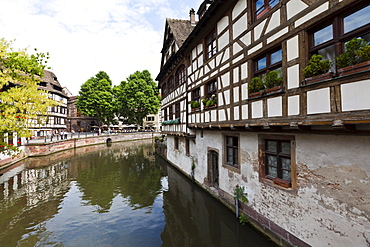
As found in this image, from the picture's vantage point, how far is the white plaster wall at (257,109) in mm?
6236

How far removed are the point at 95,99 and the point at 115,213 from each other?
36624mm

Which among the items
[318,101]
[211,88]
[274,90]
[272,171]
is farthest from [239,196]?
[211,88]

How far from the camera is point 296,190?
5.34 metres

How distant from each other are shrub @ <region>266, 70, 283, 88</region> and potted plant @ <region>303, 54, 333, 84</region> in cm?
87

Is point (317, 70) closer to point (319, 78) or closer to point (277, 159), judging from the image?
point (319, 78)

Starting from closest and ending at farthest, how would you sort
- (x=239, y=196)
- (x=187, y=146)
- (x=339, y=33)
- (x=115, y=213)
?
(x=339, y=33), (x=239, y=196), (x=115, y=213), (x=187, y=146)

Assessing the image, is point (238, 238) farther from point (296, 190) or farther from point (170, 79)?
point (170, 79)

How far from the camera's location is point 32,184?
13359 mm

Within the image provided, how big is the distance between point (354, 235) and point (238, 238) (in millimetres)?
3529

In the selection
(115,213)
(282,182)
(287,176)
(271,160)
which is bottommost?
(115,213)

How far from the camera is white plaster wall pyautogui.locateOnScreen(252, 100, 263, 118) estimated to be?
624 cm

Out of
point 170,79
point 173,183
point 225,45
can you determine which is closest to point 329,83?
point 225,45

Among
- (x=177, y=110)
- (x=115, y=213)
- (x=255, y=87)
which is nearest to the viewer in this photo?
(x=255, y=87)

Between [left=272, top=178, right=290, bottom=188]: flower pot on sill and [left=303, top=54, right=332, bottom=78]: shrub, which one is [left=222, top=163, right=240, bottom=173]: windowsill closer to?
[left=272, top=178, right=290, bottom=188]: flower pot on sill
